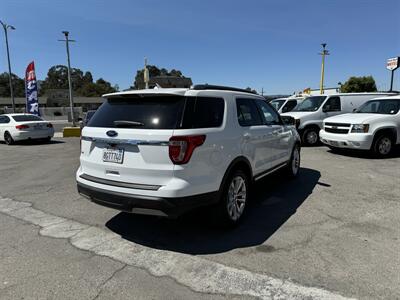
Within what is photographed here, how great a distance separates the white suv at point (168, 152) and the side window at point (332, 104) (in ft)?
31.1

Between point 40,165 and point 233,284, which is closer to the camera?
point 233,284

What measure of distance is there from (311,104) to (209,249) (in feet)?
35.3

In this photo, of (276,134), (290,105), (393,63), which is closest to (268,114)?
(276,134)

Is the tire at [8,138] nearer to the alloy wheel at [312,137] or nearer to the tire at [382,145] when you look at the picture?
the alloy wheel at [312,137]

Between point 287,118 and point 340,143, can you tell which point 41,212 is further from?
point 340,143

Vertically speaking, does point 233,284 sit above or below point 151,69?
below

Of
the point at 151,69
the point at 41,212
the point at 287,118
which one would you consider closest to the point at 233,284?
the point at 41,212

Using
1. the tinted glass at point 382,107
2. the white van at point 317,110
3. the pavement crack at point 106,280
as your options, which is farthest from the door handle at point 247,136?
the white van at point 317,110

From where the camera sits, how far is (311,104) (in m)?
13.0

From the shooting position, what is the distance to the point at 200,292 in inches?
114

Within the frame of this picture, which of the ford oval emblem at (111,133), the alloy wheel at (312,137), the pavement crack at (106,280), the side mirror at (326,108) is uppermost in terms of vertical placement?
the side mirror at (326,108)

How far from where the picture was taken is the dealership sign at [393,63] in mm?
22875

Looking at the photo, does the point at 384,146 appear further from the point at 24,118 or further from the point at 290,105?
the point at 24,118

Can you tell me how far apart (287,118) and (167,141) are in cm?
405
